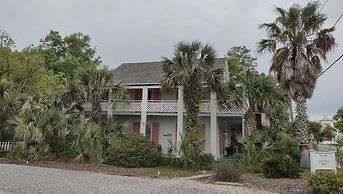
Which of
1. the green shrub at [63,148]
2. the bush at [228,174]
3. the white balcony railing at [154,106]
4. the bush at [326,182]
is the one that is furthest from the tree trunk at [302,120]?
the green shrub at [63,148]

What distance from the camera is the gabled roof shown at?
71.8 ft

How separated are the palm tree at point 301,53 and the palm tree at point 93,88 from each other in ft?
34.2

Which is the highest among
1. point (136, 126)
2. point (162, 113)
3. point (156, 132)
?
point (162, 113)

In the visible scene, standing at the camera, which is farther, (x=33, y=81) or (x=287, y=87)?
(x=33, y=81)

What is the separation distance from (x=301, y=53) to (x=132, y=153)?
1124 cm

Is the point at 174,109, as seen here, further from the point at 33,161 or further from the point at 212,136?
the point at 33,161

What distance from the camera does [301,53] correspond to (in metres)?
16.4

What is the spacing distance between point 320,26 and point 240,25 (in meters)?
5.31

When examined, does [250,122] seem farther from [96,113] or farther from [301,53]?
[96,113]

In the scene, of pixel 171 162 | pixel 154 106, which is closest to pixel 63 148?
pixel 171 162

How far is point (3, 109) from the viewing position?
1847 cm


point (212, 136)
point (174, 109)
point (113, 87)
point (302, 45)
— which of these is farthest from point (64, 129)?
point (302, 45)

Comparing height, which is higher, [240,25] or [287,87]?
[240,25]

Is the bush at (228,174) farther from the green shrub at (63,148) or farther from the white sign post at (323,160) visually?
the green shrub at (63,148)
